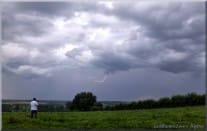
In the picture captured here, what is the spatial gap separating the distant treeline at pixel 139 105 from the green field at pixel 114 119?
0.24m

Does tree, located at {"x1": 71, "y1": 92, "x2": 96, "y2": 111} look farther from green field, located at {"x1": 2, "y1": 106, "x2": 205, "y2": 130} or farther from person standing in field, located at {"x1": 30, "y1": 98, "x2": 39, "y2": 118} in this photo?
person standing in field, located at {"x1": 30, "y1": 98, "x2": 39, "y2": 118}

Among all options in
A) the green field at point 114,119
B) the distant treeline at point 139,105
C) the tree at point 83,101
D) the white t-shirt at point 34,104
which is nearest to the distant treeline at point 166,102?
the distant treeline at point 139,105

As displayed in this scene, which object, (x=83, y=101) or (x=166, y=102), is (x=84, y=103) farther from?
(x=166, y=102)

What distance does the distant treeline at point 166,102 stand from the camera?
25.7 m

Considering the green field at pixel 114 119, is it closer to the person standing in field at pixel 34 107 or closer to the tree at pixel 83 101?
the person standing in field at pixel 34 107

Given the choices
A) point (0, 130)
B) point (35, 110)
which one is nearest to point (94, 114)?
point (35, 110)

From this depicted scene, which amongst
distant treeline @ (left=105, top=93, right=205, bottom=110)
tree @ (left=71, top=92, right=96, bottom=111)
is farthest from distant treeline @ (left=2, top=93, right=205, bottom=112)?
tree @ (left=71, top=92, right=96, bottom=111)

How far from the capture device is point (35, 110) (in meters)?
26.4

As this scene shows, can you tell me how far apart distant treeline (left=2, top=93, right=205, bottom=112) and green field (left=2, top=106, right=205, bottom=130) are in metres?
0.24

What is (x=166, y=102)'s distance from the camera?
26.2 metres

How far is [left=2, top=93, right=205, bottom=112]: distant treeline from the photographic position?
84.2ft

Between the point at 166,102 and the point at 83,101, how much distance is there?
442 centimetres

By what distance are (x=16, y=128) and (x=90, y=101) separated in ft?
13.0

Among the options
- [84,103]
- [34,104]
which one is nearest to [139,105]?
[84,103]
